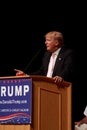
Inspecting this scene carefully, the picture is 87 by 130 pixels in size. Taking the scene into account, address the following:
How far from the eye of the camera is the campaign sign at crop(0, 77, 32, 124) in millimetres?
3297

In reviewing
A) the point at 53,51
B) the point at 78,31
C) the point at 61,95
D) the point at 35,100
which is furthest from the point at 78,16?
the point at 35,100

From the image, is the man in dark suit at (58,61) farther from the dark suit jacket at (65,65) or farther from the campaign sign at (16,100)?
the campaign sign at (16,100)

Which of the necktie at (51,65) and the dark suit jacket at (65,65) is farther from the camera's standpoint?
the necktie at (51,65)

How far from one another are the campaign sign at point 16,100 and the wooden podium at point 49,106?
5cm

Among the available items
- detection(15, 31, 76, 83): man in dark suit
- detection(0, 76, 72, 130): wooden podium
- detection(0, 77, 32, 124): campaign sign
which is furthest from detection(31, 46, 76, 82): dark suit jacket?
detection(0, 77, 32, 124): campaign sign

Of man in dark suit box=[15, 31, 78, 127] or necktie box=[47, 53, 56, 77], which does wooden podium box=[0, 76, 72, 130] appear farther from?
necktie box=[47, 53, 56, 77]

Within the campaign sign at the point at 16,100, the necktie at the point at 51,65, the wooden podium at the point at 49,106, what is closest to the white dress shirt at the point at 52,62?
the necktie at the point at 51,65

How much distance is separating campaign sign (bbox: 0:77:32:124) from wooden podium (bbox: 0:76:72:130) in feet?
0.15

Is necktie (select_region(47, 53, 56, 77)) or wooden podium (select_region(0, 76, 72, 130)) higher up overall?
necktie (select_region(47, 53, 56, 77))

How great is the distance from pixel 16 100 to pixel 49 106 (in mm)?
336

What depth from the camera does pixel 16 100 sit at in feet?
11.1

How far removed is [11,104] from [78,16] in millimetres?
2886

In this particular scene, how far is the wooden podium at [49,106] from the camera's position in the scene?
335 cm

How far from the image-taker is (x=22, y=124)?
3293 millimetres
